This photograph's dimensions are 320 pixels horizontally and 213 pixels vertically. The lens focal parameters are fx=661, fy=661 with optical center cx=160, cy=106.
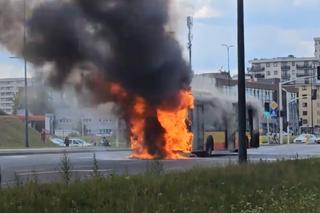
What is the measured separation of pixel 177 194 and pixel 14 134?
73.8m

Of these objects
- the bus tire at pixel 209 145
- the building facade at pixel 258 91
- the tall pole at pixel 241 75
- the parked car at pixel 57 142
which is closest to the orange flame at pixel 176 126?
the building facade at pixel 258 91

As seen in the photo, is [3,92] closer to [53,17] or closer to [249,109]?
[249,109]

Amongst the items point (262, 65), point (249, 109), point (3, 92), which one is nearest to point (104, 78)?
point (249, 109)

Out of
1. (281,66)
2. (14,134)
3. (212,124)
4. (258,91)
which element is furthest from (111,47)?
(281,66)

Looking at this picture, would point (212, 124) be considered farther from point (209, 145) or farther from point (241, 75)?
point (241, 75)

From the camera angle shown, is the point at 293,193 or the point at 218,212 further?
the point at 293,193

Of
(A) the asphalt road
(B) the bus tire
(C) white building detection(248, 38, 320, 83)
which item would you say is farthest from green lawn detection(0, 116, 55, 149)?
(C) white building detection(248, 38, 320, 83)

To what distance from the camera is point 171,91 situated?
29.3 m

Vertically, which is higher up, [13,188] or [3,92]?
[3,92]

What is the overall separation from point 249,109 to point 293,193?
29.0 m

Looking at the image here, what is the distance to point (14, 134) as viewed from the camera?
Result: 8206cm

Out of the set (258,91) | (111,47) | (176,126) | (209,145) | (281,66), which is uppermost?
(281,66)

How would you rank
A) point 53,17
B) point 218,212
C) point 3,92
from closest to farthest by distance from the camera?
point 218,212 < point 53,17 < point 3,92

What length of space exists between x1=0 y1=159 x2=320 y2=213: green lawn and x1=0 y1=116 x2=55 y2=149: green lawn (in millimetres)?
62288
